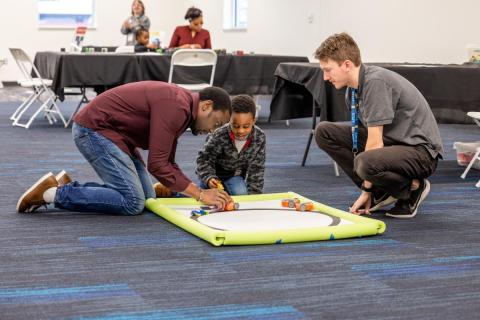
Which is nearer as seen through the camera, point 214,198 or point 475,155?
point 214,198

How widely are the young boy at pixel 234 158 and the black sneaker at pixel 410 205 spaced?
715 mm

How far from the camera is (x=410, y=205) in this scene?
12.6ft

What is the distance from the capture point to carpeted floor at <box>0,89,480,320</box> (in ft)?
7.77

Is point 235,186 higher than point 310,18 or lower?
lower

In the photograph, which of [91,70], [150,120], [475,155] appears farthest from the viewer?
[91,70]

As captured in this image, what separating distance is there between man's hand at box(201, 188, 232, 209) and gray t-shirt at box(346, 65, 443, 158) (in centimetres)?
74

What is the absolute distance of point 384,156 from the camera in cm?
365

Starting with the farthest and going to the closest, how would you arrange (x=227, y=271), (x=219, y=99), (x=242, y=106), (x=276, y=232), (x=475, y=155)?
1. (x=475, y=155)
2. (x=242, y=106)
3. (x=219, y=99)
4. (x=276, y=232)
5. (x=227, y=271)

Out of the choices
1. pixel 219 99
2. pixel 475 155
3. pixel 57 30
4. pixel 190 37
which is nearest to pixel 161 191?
pixel 219 99

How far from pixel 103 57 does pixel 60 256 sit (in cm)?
478

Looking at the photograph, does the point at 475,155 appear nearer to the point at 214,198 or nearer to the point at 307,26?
the point at 214,198

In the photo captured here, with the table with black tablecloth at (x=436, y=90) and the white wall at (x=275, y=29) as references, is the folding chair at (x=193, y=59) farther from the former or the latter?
the white wall at (x=275, y=29)

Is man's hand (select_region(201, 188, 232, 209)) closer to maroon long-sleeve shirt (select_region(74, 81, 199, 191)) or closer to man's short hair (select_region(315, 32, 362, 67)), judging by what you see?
maroon long-sleeve shirt (select_region(74, 81, 199, 191))

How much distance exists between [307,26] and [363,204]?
7815mm
